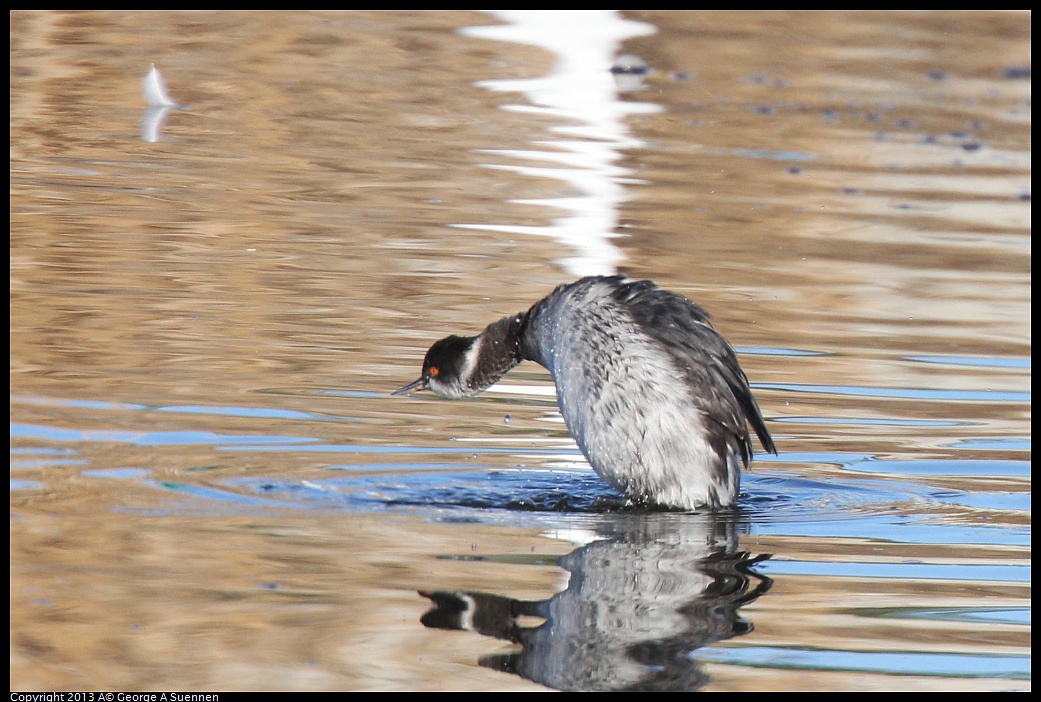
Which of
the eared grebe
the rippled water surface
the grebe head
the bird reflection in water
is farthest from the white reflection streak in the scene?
the bird reflection in water

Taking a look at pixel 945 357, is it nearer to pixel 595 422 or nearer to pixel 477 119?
pixel 595 422

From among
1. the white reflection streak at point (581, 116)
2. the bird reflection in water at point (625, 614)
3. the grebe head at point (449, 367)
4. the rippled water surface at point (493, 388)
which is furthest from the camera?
the white reflection streak at point (581, 116)

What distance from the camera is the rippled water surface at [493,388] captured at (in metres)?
5.01

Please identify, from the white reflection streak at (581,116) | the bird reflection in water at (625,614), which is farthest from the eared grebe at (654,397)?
the white reflection streak at (581,116)

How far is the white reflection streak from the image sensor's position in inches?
484

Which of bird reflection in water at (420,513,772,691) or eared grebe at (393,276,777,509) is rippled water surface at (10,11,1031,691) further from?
eared grebe at (393,276,777,509)

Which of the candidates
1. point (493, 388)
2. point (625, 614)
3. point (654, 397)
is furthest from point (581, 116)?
point (625, 614)

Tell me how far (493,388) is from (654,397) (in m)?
1.95

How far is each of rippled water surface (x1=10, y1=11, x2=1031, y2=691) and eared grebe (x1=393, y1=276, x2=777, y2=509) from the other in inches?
6.9

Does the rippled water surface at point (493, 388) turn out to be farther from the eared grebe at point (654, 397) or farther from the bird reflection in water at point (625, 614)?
the eared grebe at point (654, 397)

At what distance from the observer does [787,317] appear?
33.5ft

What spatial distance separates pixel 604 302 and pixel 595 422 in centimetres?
50

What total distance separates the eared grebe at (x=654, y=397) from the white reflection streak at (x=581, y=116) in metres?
3.79

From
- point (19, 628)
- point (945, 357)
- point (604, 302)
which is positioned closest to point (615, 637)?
point (19, 628)
